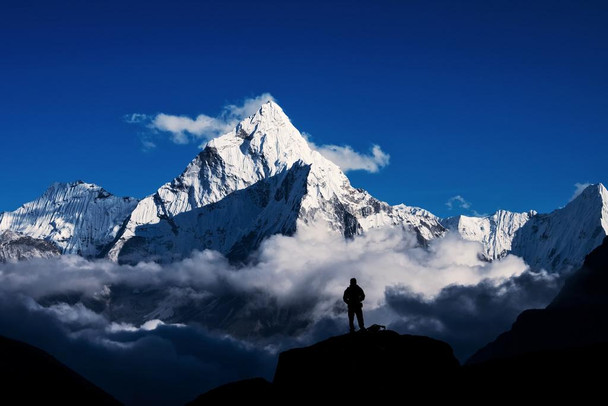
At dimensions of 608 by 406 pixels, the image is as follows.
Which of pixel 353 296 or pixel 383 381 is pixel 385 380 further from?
pixel 353 296

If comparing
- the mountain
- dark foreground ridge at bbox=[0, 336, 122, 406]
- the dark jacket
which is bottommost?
the mountain

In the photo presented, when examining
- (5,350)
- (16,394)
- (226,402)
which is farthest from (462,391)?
(5,350)

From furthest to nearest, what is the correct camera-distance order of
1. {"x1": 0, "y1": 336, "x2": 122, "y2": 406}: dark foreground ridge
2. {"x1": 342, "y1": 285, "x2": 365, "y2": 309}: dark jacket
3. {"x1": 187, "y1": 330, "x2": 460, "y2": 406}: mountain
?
{"x1": 0, "y1": 336, "x2": 122, "y2": 406}: dark foreground ridge
{"x1": 342, "y1": 285, "x2": 365, "y2": 309}: dark jacket
{"x1": 187, "y1": 330, "x2": 460, "y2": 406}: mountain

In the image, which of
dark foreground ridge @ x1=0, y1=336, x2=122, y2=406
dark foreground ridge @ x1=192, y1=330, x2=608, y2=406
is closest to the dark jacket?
dark foreground ridge @ x1=192, y1=330, x2=608, y2=406

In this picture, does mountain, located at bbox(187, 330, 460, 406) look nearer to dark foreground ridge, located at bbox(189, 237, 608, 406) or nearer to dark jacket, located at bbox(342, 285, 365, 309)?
dark foreground ridge, located at bbox(189, 237, 608, 406)

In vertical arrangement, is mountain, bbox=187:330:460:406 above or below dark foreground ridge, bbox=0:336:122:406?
below

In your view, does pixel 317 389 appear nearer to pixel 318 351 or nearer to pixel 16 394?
pixel 318 351

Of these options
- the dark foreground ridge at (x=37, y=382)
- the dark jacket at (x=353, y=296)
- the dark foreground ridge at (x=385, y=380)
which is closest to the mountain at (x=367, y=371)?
the dark foreground ridge at (x=385, y=380)

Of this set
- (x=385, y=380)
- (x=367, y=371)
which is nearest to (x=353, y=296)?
(x=367, y=371)

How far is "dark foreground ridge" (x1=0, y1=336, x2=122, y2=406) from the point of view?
306 ft

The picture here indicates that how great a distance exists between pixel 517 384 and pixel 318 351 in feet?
64.9

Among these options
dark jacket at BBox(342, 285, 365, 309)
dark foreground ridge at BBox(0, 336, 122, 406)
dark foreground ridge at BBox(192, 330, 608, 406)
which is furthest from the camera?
dark foreground ridge at BBox(0, 336, 122, 406)

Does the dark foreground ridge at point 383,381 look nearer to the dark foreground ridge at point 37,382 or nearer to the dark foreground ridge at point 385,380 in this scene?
the dark foreground ridge at point 385,380

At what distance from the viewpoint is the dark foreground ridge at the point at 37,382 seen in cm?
9325
